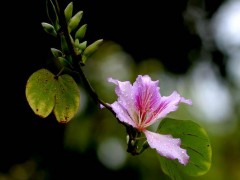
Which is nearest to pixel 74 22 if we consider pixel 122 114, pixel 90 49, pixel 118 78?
pixel 90 49

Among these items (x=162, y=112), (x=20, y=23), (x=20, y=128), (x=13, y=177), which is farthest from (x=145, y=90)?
(x=13, y=177)

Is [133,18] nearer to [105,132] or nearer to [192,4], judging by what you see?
[192,4]

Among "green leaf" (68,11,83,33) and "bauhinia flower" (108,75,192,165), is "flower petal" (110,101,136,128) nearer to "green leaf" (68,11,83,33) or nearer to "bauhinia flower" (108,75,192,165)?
"bauhinia flower" (108,75,192,165)

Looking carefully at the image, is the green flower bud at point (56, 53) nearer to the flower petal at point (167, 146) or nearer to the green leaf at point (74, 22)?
the green leaf at point (74, 22)

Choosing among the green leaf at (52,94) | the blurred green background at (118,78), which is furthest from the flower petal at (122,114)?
the blurred green background at (118,78)

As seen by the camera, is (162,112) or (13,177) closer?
(162,112)
